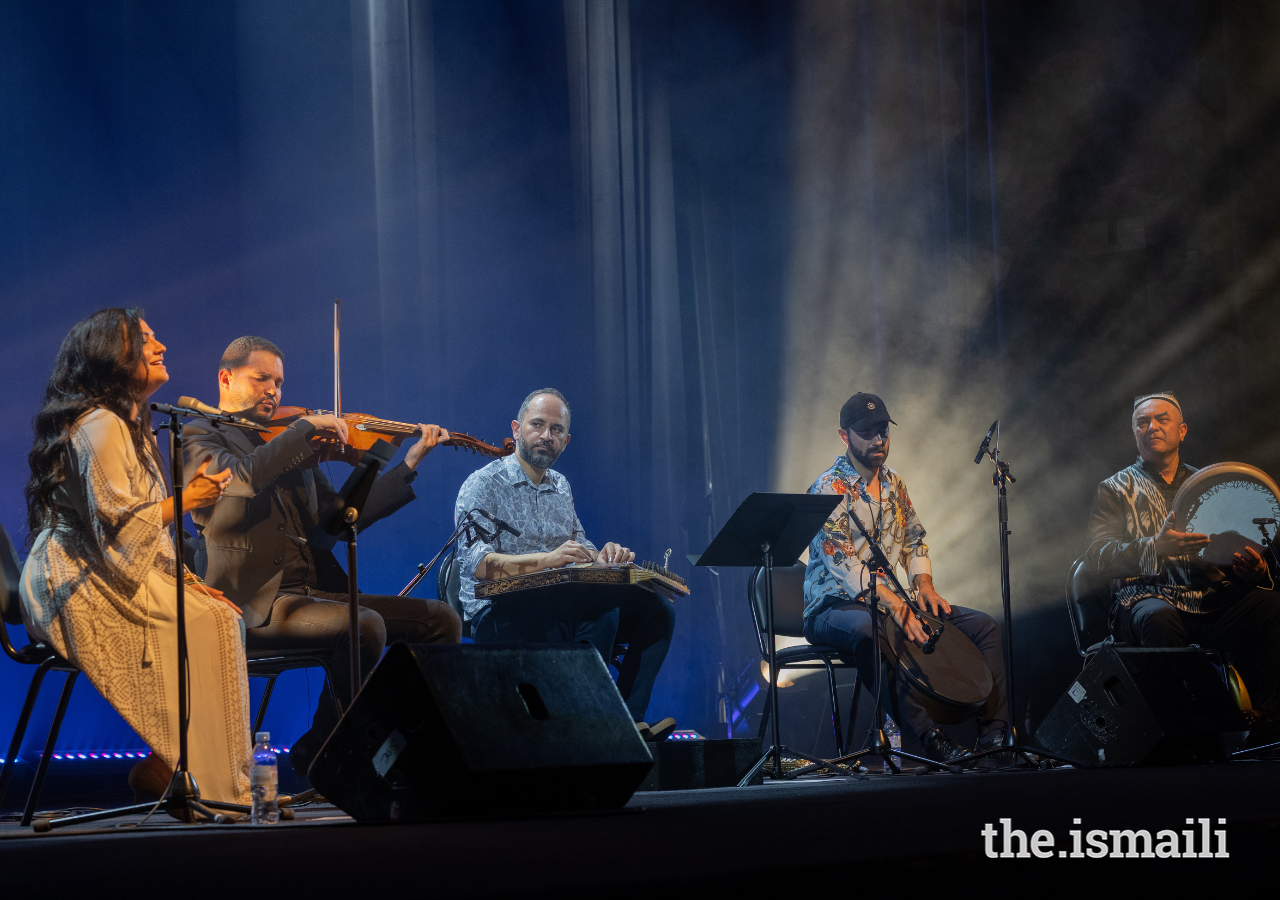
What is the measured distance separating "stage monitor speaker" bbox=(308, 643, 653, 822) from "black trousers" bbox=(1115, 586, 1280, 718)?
331 centimetres

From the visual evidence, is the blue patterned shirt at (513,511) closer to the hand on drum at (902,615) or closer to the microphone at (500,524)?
the microphone at (500,524)

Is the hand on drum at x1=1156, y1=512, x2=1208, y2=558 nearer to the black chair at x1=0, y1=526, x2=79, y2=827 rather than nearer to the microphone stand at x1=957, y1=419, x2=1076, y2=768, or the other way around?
the microphone stand at x1=957, y1=419, x2=1076, y2=768

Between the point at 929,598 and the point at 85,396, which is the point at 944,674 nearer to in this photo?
the point at 929,598

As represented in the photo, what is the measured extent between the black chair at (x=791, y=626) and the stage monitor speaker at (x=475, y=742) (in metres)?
2.11

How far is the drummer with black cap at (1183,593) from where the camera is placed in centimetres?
479

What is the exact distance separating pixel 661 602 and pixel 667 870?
3056 mm

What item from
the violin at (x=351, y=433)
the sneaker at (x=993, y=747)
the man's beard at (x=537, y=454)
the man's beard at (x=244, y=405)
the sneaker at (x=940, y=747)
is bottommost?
the sneaker at (x=993, y=747)

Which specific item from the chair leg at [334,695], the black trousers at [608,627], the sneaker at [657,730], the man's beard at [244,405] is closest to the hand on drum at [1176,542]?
the black trousers at [608,627]

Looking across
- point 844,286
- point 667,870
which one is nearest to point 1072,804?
point 667,870

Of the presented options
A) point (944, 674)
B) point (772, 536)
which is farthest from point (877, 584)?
point (772, 536)

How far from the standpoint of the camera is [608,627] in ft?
14.2

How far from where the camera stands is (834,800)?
2.47m

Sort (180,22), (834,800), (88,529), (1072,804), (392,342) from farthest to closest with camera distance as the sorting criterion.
Result: (392,342), (180,22), (88,529), (834,800), (1072,804)

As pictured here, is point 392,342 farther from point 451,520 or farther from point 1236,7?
point 1236,7
